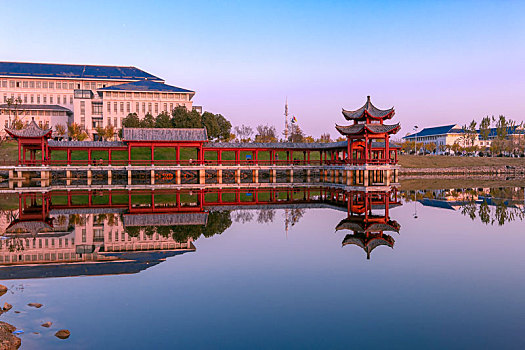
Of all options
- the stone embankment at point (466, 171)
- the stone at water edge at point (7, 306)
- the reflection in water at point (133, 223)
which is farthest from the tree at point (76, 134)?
the stone at water edge at point (7, 306)

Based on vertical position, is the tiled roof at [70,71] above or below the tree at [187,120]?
above

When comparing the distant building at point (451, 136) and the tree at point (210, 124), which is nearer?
the tree at point (210, 124)

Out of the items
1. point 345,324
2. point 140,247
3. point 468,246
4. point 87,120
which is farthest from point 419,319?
point 87,120

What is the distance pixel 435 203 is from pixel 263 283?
19.5m

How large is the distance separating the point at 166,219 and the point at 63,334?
11.4 metres

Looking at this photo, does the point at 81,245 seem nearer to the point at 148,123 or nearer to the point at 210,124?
the point at 210,124

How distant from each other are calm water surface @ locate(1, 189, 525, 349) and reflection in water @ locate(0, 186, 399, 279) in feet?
3.03

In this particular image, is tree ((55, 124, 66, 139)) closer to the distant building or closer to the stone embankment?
the stone embankment

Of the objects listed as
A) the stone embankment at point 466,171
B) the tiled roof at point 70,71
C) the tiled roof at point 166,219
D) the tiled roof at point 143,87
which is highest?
the tiled roof at point 70,71

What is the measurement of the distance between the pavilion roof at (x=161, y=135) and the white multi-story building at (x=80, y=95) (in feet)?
100

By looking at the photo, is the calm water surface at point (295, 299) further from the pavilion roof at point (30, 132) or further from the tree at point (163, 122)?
the tree at point (163, 122)

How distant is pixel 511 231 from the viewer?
16.5m

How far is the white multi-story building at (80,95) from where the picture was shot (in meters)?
72.2

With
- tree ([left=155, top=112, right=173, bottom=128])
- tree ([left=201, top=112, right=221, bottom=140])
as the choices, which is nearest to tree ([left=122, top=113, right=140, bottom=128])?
tree ([left=155, top=112, right=173, bottom=128])
